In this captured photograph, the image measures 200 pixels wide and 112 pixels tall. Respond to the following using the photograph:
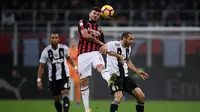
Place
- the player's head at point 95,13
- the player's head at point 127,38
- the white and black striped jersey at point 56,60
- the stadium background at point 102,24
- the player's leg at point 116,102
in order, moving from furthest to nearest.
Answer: the stadium background at point 102,24 → the white and black striped jersey at point 56,60 → the player's head at point 95,13 → the player's head at point 127,38 → the player's leg at point 116,102

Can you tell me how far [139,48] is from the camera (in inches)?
802

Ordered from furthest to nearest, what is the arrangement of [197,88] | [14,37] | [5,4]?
[5,4] < [14,37] < [197,88]

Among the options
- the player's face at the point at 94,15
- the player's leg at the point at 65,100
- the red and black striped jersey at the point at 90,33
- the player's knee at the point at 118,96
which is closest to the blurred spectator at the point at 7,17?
the player's leg at the point at 65,100

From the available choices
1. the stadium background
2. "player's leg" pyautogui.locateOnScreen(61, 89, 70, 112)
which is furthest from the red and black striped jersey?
the stadium background

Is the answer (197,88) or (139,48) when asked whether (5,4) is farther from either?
(197,88)

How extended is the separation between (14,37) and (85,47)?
376 inches

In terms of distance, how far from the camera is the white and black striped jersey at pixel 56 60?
12258mm

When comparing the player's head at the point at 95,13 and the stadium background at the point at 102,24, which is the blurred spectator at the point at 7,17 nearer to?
the stadium background at the point at 102,24

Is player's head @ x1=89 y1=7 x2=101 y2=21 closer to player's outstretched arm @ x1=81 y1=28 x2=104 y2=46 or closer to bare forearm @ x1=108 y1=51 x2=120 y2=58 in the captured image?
player's outstretched arm @ x1=81 y1=28 x2=104 y2=46

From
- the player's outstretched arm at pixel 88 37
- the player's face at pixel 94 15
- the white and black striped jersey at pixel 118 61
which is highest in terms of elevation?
the player's face at pixel 94 15

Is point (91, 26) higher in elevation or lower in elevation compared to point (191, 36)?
higher

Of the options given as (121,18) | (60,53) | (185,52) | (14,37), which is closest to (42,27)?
(14,37)

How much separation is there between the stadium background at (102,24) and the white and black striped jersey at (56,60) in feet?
19.2

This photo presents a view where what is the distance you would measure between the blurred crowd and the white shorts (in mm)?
10293
